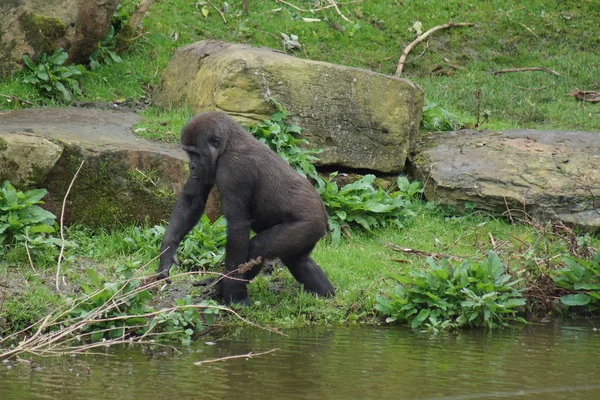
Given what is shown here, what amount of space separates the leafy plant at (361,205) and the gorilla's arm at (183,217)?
1894 millimetres

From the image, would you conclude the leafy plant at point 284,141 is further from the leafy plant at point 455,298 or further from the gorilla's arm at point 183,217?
the leafy plant at point 455,298

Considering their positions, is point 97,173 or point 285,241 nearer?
point 285,241

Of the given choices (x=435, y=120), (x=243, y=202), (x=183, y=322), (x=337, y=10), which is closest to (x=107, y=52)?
(x=337, y=10)

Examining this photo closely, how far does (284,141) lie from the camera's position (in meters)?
9.32

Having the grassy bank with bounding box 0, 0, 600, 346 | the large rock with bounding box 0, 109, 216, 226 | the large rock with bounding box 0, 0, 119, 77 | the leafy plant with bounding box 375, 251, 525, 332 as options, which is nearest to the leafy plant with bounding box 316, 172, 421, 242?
the grassy bank with bounding box 0, 0, 600, 346

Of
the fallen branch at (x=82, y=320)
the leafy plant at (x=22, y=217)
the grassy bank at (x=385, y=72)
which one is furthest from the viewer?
the leafy plant at (x=22, y=217)

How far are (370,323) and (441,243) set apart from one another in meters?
2.09

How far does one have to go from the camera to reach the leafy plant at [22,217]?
7668 millimetres

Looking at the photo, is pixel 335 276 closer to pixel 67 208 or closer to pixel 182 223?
pixel 182 223

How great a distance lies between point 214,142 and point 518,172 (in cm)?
402

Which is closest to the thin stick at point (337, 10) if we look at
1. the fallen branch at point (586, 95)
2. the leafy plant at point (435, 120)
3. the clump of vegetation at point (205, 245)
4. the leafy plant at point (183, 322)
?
the fallen branch at point (586, 95)

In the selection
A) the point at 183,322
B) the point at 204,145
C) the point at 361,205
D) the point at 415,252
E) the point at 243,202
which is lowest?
the point at 415,252

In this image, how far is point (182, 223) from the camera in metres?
7.36

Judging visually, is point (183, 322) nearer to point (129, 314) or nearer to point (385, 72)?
point (129, 314)
